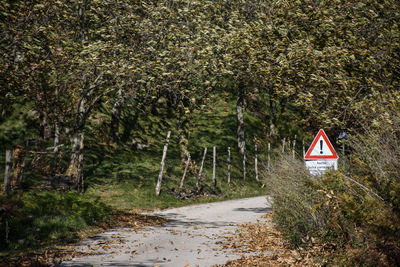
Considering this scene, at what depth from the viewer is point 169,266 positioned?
9.04 meters

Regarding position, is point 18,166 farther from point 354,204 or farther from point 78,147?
point 354,204

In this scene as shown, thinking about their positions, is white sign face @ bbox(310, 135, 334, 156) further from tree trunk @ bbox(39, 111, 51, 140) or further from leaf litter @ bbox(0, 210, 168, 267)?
tree trunk @ bbox(39, 111, 51, 140)

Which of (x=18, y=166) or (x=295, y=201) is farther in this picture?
(x=18, y=166)

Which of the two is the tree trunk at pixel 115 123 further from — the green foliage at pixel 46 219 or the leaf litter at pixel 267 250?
the leaf litter at pixel 267 250

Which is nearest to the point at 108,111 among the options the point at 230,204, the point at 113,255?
the point at 230,204

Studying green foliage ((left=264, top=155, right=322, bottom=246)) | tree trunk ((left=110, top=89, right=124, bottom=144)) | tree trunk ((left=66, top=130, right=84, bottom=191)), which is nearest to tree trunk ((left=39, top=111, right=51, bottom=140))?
tree trunk ((left=110, top=89, right=124, bottom=144))

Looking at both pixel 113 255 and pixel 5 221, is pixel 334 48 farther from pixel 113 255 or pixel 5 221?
pixel 5 221

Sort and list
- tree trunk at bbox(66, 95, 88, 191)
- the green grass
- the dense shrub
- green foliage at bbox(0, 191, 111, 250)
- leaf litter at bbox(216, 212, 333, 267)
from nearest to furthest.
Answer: the dense shrub
leaf litter at bbox(216, 212, 333, 267)
green foliage at bbox(0, 191, 111, 250)
the green grass
tree trunk at bbox(66, 95, 88, 191)

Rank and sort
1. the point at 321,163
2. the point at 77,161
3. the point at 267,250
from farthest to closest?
the point at 77,161 < the point at 321,163 < the point at 267,250

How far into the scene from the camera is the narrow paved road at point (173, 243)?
953cm

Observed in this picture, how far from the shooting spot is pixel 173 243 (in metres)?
11.8

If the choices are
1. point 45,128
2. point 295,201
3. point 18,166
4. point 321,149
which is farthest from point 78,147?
point 295,201

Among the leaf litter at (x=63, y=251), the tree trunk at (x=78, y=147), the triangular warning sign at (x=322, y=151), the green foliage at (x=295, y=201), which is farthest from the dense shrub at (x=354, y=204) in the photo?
the tree trunk at (x=78, y=147)

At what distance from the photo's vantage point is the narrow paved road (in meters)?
9.53
